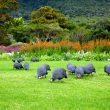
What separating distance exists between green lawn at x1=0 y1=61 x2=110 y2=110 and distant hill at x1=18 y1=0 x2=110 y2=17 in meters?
67.5

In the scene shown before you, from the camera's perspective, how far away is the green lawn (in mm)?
9977

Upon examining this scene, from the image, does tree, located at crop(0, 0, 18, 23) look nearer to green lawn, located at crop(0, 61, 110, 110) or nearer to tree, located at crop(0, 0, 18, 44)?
tree, located at crop(0, 0, 18, 44)

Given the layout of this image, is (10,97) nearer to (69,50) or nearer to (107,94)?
(107,94)

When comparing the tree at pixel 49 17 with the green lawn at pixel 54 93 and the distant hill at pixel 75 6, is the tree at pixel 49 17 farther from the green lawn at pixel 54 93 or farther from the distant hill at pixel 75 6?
the green lawn at pixel 54 93

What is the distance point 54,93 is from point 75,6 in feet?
245

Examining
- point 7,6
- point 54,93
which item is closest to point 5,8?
point 7,6

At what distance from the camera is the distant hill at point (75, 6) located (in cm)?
8306

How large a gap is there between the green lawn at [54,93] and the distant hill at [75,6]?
67.5 metres

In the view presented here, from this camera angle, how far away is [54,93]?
11.5 m

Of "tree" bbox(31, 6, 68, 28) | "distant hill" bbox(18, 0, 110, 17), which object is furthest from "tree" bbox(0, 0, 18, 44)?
"distant hill" bbox(18, 0, 110, 17)

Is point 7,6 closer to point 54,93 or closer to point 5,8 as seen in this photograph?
point 5,8

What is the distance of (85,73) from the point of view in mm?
15078

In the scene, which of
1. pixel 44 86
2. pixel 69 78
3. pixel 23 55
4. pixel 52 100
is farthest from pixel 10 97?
pixel 23 55

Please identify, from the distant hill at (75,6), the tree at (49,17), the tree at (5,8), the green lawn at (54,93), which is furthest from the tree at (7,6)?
the distant hill at (75,6)
